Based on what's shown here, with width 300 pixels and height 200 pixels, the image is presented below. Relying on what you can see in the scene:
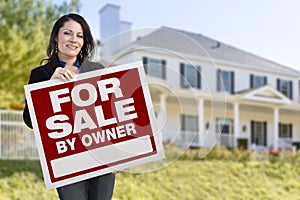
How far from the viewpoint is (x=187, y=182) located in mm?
7973

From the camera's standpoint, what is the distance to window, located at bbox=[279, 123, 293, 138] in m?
20.8

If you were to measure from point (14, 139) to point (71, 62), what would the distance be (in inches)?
303

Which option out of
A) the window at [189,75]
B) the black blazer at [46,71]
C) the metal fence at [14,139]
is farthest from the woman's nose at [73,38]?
the metal fence at [14,139]

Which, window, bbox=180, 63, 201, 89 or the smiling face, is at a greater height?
the smiling face

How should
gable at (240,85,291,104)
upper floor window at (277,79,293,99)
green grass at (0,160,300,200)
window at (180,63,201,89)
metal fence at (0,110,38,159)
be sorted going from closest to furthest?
window at (180,63,201,89) → green grass at (0,160,300,200) → metal fence at (0,110,38,159) → gable at (240,85,291,104) → upper floor window at (277,79,293,99)

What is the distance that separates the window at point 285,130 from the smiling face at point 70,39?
20051 mm

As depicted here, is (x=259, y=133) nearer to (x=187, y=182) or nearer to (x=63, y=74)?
(x=187, y=182)

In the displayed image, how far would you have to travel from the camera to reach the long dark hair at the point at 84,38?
2.05 meters

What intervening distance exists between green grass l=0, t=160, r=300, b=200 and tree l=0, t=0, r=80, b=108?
84.9 inches

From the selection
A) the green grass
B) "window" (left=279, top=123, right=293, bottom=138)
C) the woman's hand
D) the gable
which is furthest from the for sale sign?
"window" (left=279, top=123, right=293, bottom=138)

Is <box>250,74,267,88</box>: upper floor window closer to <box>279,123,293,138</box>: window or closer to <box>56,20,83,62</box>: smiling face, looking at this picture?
<box>279,123,293,138</box>: window

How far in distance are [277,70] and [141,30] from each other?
19010 millimetres

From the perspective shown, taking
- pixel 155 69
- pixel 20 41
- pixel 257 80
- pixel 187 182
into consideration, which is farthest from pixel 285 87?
pixel 155 69

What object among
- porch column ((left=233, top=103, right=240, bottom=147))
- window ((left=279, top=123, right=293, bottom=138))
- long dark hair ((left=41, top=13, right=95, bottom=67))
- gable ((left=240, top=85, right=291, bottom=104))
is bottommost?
window ((left=279, top=123, right=293, bottom=138))
